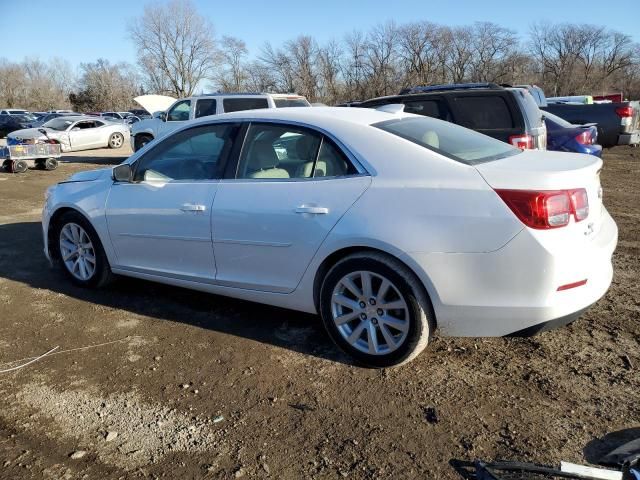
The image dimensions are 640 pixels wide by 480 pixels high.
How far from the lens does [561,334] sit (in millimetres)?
3793

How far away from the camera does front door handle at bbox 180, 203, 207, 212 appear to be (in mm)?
3971

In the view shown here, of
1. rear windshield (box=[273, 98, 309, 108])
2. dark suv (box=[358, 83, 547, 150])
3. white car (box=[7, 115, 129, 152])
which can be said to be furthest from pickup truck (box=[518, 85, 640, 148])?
white car (box=[7, 115, 129, 152])

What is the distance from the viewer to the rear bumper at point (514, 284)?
115 inches

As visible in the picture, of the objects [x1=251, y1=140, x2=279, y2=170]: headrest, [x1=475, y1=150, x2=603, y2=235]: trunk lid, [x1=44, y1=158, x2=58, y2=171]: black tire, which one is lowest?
[x1=44, y1=158, x2=58, y2=171]: black tire

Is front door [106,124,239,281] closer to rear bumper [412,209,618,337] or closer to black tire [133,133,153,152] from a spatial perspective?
rear bumper [412,209,618,337]

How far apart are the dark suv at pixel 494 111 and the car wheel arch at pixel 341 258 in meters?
4.66

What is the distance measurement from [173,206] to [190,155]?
47 cm

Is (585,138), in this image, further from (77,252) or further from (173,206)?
(77,252)

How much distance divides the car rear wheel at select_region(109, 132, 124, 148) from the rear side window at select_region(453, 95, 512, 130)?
57.7 feet

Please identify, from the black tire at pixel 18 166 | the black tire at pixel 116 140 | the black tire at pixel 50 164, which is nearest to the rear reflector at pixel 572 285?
the black tire at pixel 18 166

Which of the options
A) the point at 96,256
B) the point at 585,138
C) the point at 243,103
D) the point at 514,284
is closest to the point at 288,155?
the point at 514,284

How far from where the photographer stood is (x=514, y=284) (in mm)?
2977

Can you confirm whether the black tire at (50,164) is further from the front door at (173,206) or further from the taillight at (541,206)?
the taillight at (541,206)

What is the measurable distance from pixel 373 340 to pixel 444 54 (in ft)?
214
